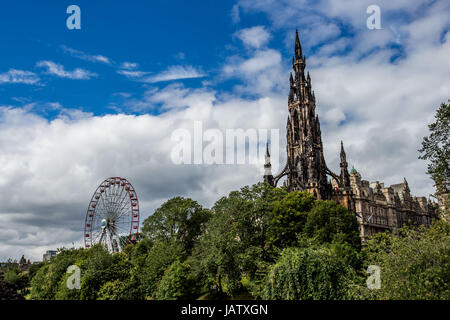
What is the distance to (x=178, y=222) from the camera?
236 ft

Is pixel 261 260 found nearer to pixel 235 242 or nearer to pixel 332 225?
pixel 235 242

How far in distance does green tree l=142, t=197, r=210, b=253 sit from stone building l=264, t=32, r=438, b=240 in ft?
99.7

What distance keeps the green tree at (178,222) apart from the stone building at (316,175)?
30.4 meters

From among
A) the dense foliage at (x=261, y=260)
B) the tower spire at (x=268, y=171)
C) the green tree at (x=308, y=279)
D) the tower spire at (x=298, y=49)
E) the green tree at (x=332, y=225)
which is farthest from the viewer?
the tower spire at (x=298, y=49)

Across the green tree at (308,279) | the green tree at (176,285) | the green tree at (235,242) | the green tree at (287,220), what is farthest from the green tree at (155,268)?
the green tree at (308,279)

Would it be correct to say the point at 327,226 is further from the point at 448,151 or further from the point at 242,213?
the point at 448,151

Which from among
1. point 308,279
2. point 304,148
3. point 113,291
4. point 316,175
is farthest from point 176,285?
point 304,148

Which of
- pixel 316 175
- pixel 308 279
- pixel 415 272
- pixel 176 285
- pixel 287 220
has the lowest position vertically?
pixel 176 285

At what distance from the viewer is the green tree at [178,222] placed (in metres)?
71.4

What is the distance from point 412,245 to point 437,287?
2.76 meters

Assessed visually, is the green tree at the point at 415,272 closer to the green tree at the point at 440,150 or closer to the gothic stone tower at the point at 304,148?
the green tree at the point at 440,150

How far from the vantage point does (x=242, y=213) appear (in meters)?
48.1

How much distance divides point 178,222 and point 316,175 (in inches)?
1493
